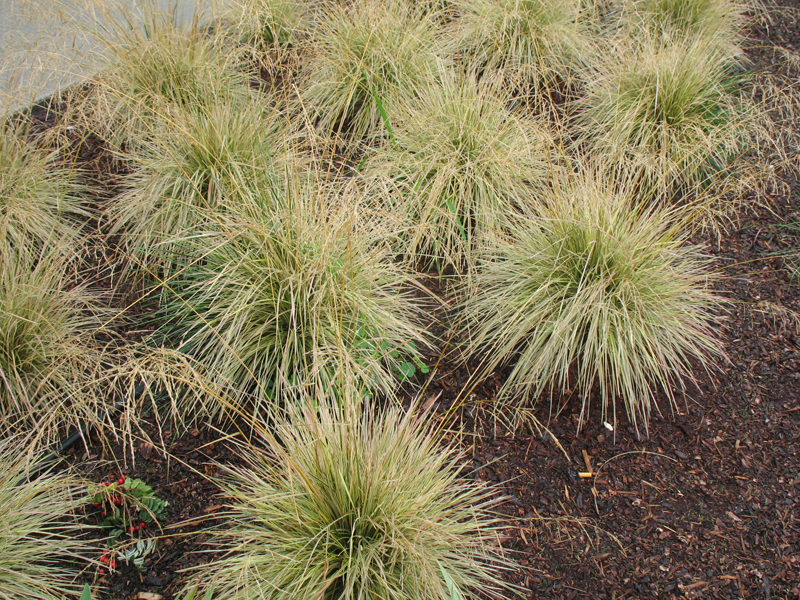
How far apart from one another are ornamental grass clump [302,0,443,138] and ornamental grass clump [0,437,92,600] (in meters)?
2.42

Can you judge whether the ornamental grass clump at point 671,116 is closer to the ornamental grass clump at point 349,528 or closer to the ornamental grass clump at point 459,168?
the ornamental grass clump at point 459,168

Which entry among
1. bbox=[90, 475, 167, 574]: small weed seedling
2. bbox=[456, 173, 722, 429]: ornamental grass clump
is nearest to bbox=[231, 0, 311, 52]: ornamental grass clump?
bbox=[456, 173, 722, 429]: ornamental grass clump

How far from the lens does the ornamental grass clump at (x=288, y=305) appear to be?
2.46 m

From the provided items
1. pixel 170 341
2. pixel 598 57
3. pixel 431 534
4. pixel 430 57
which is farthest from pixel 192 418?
pixel 598 57

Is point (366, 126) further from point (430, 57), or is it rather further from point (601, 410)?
point (601, 410)

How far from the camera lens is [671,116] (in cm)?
361

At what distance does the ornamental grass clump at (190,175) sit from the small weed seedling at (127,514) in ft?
3.50

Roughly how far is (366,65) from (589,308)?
210cm

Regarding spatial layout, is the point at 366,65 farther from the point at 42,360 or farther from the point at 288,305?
the point at 42,360

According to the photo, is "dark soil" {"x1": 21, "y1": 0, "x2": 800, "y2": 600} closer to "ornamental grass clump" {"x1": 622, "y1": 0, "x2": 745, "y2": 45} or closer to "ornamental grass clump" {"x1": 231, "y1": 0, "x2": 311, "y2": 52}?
"ornamental grass clump" {"x1": 622, "y1": 0, "x2": 745, "y2": 45}

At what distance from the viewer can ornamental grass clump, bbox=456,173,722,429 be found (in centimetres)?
249

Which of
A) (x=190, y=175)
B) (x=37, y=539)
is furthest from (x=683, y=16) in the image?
(x=37, y=539)

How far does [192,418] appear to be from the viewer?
259 centimetres

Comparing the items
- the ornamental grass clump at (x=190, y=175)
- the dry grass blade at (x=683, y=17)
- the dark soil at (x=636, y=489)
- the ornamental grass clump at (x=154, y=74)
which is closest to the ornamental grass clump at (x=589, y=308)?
the dark soil at (x=636, y=489)
